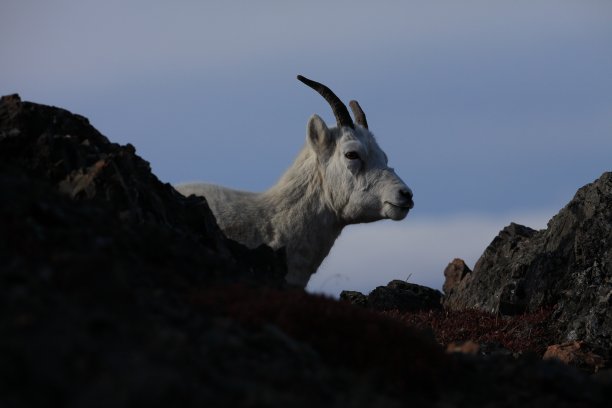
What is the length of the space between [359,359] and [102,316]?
2500mm

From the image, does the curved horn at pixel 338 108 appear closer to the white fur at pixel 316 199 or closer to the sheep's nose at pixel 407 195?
the white fur at pixel 316 199

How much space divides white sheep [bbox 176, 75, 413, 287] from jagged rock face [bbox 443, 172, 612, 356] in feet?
13.3

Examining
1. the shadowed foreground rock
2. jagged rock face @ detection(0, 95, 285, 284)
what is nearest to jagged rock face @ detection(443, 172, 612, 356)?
jagged rock face @ detection(0, 95, 285, 284)

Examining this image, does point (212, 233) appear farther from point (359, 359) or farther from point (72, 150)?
point (359, 359)

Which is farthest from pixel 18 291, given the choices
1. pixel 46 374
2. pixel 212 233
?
pixel 212 233

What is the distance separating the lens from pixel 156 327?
8.44m

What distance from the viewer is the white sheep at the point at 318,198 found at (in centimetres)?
1714

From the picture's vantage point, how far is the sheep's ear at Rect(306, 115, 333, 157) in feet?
58.9

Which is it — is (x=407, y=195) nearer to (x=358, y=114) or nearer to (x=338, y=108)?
(x=338, y=108)

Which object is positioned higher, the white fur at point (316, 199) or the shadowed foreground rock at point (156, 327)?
the white fur at point (316, 199)

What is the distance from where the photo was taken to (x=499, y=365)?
10.6 m

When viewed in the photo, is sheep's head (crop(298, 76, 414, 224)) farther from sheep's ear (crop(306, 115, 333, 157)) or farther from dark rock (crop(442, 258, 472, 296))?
dark rock (crop(442, 258, 472, 296))

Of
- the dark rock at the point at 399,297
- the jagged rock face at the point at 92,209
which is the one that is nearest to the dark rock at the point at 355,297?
the dark rock at the point at 399,297

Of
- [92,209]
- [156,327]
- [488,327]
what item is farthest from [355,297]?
[156,327]
